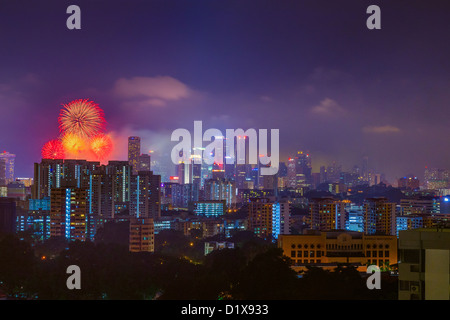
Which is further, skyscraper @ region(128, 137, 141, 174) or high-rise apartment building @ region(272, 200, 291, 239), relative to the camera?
skyscraper @ region(128, 137, 141, 174)

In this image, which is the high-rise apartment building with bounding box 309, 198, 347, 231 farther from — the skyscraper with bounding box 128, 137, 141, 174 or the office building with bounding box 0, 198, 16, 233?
the office building with bounding box 0, 198, 16, 233

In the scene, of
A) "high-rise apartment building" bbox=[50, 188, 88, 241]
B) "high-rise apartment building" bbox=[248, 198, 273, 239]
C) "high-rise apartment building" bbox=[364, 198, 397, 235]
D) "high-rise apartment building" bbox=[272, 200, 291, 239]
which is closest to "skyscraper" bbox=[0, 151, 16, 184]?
"high-rise apartment building" bbox=[50, 188, 88, 241]

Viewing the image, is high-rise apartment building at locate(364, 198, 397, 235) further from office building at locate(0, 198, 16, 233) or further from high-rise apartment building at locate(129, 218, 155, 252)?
office building at locate(0, 198, 16, 233)

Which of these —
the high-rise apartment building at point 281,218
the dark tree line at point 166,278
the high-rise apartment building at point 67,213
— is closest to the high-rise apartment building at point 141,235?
the high-rise apartment building at point 67,213

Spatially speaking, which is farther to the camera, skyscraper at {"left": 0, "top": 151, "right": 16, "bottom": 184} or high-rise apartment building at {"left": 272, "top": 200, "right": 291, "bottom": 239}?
skyscraper at {"left": 0, "top": 151, "right": 16, "bottom": 184}

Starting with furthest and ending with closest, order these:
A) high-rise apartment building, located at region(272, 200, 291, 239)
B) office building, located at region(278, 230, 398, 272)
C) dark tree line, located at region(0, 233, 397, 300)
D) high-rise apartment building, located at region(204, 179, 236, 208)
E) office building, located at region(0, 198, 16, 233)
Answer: high-rise apartment building, located at region(204, 179, 236, 208)
high-rise apartment building, located at region(272, 200, 291, 239)
office building, located at region(0, 198, 16, 233)
office building, located at region(278, 230, 398, 272)
dark tree line, located at region(0, 233, 397, 300)

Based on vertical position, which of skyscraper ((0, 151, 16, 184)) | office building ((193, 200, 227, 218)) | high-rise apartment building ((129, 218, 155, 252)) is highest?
skyscraper ((0, 151, 16, 184))

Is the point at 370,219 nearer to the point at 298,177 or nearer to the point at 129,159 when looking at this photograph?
the point at 298,177

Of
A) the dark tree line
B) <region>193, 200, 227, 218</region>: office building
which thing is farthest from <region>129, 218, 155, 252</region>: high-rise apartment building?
<region>193, 200, 227, 218</region>: office building

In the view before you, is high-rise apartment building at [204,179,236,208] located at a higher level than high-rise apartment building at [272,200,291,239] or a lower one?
higher

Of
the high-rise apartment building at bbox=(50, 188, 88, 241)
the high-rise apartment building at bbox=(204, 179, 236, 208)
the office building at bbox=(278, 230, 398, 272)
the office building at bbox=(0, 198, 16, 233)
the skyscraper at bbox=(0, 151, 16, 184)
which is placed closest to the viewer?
the office building at bbox=(278, 230, 398, 272)

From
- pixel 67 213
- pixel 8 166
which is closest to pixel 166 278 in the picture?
pixel 67 213
